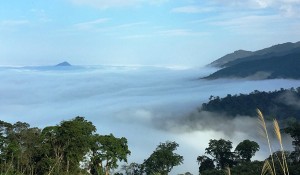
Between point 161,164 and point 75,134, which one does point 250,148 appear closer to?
point 161,164

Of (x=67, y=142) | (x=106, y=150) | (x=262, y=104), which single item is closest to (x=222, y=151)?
(x=106, y=150)

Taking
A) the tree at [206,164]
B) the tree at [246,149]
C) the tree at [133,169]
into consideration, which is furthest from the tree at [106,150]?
the tree at [246,149]

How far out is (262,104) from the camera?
17762cm

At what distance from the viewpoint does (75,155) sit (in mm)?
31281

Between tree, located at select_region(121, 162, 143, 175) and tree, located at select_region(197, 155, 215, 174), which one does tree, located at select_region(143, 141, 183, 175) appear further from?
tree, located at select_region(197, 155, 215, 174)

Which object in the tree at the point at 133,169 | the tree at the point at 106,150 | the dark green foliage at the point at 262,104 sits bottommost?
the tree at the point at 133,169

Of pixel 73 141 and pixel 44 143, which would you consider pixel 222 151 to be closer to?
pixel 73 141

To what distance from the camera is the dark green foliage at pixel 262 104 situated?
17362cm

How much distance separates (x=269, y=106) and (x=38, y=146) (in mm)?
158156

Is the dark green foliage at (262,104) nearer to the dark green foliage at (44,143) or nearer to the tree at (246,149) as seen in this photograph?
the tree at (246,149)

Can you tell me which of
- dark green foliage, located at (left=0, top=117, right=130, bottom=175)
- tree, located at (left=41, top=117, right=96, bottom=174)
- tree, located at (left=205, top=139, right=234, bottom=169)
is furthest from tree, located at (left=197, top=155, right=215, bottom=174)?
tree, located at (left=41, top=117, right=96, bottom=174)

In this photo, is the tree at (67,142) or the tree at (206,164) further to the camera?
the tree at (206,164)

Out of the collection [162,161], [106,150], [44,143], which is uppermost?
[44,143]

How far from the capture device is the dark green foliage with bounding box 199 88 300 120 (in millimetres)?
173625
